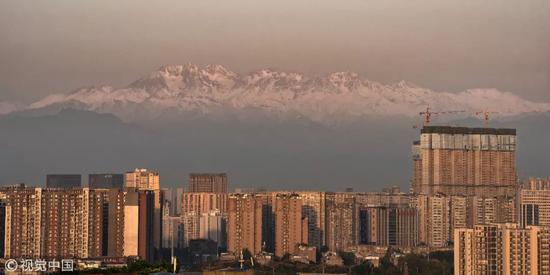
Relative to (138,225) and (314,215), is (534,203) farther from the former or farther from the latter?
(138,225)

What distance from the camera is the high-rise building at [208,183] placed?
5566 cm

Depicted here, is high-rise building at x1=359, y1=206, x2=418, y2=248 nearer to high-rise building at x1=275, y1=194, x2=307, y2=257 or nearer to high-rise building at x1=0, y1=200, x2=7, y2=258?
high-rise building at x1=275, y1=194, x2=307, y2=257

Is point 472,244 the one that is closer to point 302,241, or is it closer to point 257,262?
point 257,262

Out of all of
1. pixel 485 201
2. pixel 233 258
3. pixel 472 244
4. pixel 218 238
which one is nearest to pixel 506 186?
pixel 485 201

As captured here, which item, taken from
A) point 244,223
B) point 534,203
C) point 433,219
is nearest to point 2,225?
point 244,223

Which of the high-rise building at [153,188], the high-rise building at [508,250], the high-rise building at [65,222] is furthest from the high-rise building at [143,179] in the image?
the high-rise building at [508,250]

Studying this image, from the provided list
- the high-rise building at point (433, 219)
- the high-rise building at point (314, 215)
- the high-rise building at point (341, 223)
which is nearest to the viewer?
the high-rise building at point (314, 215)

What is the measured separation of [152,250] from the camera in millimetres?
40562

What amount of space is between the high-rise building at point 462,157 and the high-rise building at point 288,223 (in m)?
14.3

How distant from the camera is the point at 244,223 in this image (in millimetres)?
45125

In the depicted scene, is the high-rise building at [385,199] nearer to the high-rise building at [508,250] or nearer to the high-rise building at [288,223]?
the high-rise building at [288,223]

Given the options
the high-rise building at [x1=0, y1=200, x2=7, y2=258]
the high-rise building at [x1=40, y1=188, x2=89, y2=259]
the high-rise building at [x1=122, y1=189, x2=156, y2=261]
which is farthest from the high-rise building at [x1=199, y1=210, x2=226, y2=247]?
the high-rise building at [x1=0, y1=200, x2=7, y2=258]

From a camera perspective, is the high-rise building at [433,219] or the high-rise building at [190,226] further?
the high-rise building at [433,219]

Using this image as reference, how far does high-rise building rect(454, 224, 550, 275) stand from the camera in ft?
99.9
